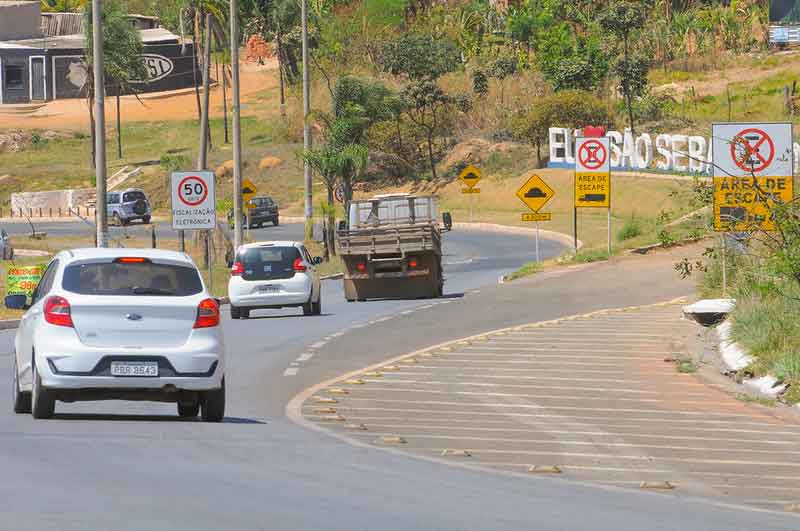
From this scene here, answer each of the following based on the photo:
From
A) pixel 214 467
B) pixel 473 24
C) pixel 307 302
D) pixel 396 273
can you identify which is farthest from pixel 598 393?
pixel 473 24

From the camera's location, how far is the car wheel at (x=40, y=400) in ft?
49.6

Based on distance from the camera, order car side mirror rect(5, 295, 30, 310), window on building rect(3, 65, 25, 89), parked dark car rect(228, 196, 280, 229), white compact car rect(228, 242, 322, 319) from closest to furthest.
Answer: car side mirror rect(5, 295, 30, 310) < white compact car rect(228, 242, 322, 319) < parked dark car rect(228, 196, 280, 229) < window on building rect(3, 65, 25, 89)

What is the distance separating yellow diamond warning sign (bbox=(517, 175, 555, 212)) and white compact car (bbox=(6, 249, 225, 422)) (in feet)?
110

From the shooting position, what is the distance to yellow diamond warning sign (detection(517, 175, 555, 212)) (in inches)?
1914

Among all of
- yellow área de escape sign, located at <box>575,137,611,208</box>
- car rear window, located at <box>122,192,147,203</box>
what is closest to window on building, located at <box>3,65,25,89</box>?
car rear window, located at <box>122,192,147,203</box>

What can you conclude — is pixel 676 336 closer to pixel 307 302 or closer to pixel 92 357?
pixel 307 302

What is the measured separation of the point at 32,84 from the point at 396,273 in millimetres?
96976

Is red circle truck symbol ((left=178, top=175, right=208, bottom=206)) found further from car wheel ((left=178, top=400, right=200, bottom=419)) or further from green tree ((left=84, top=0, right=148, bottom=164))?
green tree ((left=84, top=0, right=148, bottom=164))

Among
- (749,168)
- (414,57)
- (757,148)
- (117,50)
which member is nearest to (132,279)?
(749,168)

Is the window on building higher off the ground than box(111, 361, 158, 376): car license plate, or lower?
higher

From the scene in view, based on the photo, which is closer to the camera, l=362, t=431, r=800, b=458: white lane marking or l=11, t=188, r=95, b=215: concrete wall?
l=362, t=431, r=800, b=458: white lane marking

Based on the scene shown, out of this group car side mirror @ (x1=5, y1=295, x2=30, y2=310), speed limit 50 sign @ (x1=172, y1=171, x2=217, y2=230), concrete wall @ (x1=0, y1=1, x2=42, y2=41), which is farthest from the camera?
concrete wall @ (x1=0, y1=1, x2=42, y2=41)

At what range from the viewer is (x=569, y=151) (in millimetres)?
90375

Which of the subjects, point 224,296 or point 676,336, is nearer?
point 676,336
